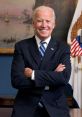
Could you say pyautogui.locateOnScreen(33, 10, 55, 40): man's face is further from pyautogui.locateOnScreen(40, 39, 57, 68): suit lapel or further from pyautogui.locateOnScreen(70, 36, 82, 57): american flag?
pyautogui.locateOnScreen(70, 36, 82, 57): american flag

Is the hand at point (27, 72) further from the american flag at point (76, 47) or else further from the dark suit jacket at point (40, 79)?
the american flag at point (76, 47)

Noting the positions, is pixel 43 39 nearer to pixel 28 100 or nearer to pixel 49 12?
pixel 49 12

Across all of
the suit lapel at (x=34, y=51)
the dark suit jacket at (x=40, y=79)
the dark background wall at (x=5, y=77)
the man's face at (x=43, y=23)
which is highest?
the man's face at (x=43, y=23)

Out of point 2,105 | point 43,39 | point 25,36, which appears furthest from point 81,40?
point 43,39

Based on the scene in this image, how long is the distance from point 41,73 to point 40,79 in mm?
35

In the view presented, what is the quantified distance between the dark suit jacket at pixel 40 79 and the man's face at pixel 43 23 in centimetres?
7

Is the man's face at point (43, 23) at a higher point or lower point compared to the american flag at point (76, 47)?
higher

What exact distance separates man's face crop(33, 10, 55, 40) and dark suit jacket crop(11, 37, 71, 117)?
7 centimetres

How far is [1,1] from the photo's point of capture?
129 inches

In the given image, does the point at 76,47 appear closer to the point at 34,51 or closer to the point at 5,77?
the point at 5,77

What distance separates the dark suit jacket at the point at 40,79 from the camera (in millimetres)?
1645

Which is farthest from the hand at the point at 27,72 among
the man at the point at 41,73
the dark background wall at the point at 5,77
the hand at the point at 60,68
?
the dark background wall at the point at 5,77

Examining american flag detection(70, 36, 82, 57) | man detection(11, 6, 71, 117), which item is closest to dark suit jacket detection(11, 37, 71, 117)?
man detection(11, 6, 71, 117)

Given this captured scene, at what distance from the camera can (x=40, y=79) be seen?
1.67 meters
